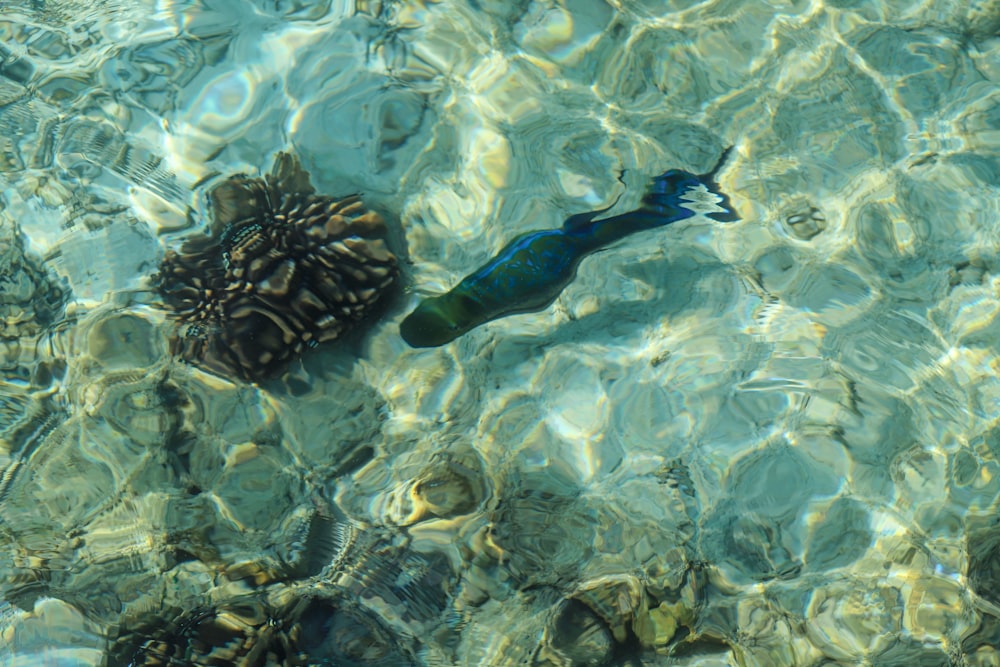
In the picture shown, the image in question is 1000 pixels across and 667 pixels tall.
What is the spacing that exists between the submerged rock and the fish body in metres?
0.35

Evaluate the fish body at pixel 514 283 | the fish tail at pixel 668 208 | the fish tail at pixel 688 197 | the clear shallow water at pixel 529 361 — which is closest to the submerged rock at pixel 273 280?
the clear shallow water at pixel 529 361

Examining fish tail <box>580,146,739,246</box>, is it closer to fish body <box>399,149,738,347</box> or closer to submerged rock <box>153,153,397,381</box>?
fish body <box>399,149,738,347</box>

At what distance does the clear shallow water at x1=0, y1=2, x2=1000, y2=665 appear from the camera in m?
3.20

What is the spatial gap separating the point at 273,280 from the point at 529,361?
1333 mm

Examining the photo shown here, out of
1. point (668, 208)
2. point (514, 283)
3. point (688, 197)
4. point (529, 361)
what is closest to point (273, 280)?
point (514, 283)

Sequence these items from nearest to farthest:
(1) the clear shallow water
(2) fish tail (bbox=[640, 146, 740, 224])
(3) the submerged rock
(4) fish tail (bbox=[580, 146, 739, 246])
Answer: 1. (1) the clear shallow water
2. (3) the submerged rock
3. (4) fish tail (bbox=[580, 146, 739, 246])
4. (2) fish tail (bbox=[640, 146, 740, 224])

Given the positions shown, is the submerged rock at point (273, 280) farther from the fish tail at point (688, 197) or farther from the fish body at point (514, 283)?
the fish tail at point (688, 197)

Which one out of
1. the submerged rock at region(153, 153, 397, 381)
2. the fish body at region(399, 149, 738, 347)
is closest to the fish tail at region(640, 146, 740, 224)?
the fish body at region(399, 149, 738, 347)

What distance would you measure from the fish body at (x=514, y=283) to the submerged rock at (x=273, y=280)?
350mm

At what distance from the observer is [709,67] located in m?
4.35

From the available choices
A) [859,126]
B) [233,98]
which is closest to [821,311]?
[859,126]

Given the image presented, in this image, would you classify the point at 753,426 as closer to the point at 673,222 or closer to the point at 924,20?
the point at 673,222

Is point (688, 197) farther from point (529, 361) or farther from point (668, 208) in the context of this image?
point (529, 361)

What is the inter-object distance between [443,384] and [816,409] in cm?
186
